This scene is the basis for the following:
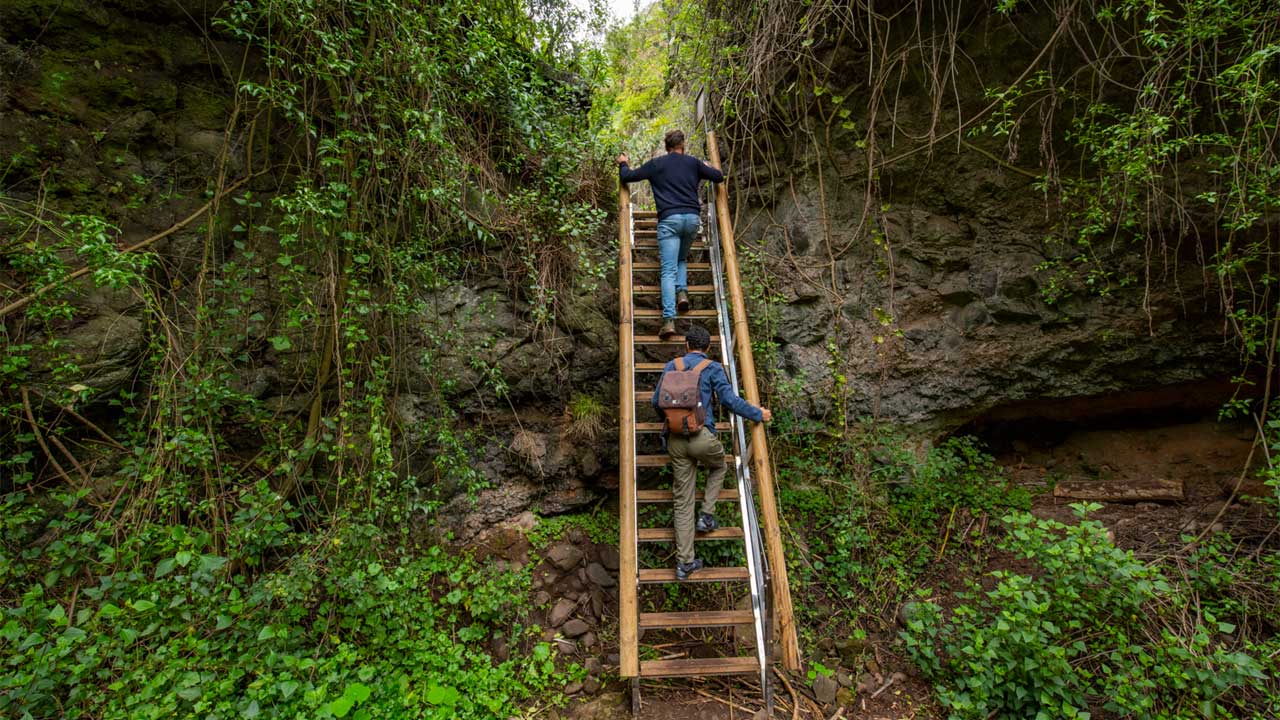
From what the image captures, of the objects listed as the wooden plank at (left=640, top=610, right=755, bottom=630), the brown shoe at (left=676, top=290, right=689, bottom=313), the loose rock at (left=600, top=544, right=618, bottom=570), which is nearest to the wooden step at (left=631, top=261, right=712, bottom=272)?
the brown shoe at (left=676, top=290, right=689, bottom=313)

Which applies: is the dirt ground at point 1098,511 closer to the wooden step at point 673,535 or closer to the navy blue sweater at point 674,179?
the wooden step at point 673,535

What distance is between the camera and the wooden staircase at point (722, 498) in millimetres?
2828

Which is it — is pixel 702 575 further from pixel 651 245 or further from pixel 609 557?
pixel 651 245

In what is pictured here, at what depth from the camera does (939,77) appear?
405cm

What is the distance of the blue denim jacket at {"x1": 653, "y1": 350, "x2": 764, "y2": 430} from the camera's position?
3.11 m

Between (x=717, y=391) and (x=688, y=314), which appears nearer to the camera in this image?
(x=717, y=391)

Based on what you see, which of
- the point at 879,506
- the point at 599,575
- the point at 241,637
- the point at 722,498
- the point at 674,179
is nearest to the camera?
the point at 241,637

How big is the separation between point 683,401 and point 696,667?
1.61 meters

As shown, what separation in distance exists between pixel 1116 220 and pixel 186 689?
6808mm

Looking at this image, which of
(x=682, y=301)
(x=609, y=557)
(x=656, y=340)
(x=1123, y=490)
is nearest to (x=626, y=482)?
(x=609, y=557)

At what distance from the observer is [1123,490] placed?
13.9 feet

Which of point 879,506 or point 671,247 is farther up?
point 671,247

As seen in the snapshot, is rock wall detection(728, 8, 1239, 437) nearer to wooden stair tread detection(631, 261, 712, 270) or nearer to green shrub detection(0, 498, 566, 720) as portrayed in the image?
wooden stair tread detection(631, 261, 712, 270)

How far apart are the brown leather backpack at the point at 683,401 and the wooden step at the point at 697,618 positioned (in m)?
1.13
